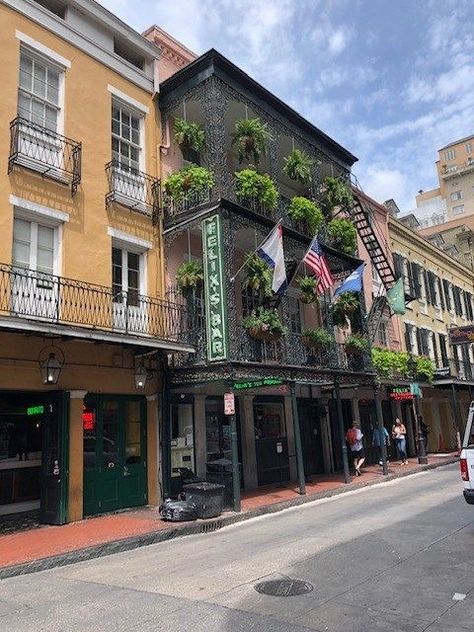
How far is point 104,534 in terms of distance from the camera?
9.72 m

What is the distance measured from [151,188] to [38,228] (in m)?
3.66

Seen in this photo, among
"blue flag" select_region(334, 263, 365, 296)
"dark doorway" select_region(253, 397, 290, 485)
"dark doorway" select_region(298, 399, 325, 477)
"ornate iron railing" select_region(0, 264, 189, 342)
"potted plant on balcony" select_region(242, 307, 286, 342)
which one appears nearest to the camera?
"ornate iron railing" select_region(0, 264, 189, 342)

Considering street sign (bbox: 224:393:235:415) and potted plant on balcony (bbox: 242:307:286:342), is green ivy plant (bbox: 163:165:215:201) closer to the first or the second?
potted plant on balcony (bbox: 242:307:286:342)

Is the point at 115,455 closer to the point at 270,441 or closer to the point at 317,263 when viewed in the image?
the point at 270,441

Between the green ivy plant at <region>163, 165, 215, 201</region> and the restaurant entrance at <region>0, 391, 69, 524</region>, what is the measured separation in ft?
19.7

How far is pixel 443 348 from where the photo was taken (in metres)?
30.4

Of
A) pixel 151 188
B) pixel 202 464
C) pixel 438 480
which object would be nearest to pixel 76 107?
pixel 151 188

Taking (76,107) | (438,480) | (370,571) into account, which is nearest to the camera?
(370,571)

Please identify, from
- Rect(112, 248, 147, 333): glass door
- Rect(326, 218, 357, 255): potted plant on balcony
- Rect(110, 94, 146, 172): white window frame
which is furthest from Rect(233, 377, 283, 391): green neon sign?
Rect(326, 218, 357, 255): potted plant on balcony

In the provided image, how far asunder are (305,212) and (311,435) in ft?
25.9

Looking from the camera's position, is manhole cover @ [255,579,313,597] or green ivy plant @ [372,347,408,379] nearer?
manhole cover @ [255,579,313,597]

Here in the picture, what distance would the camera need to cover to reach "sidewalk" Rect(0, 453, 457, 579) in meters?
8.20

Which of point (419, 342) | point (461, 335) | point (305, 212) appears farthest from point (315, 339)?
point (461, 335)

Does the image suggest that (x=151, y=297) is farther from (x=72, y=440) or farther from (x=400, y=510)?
(x=400, y=510)
